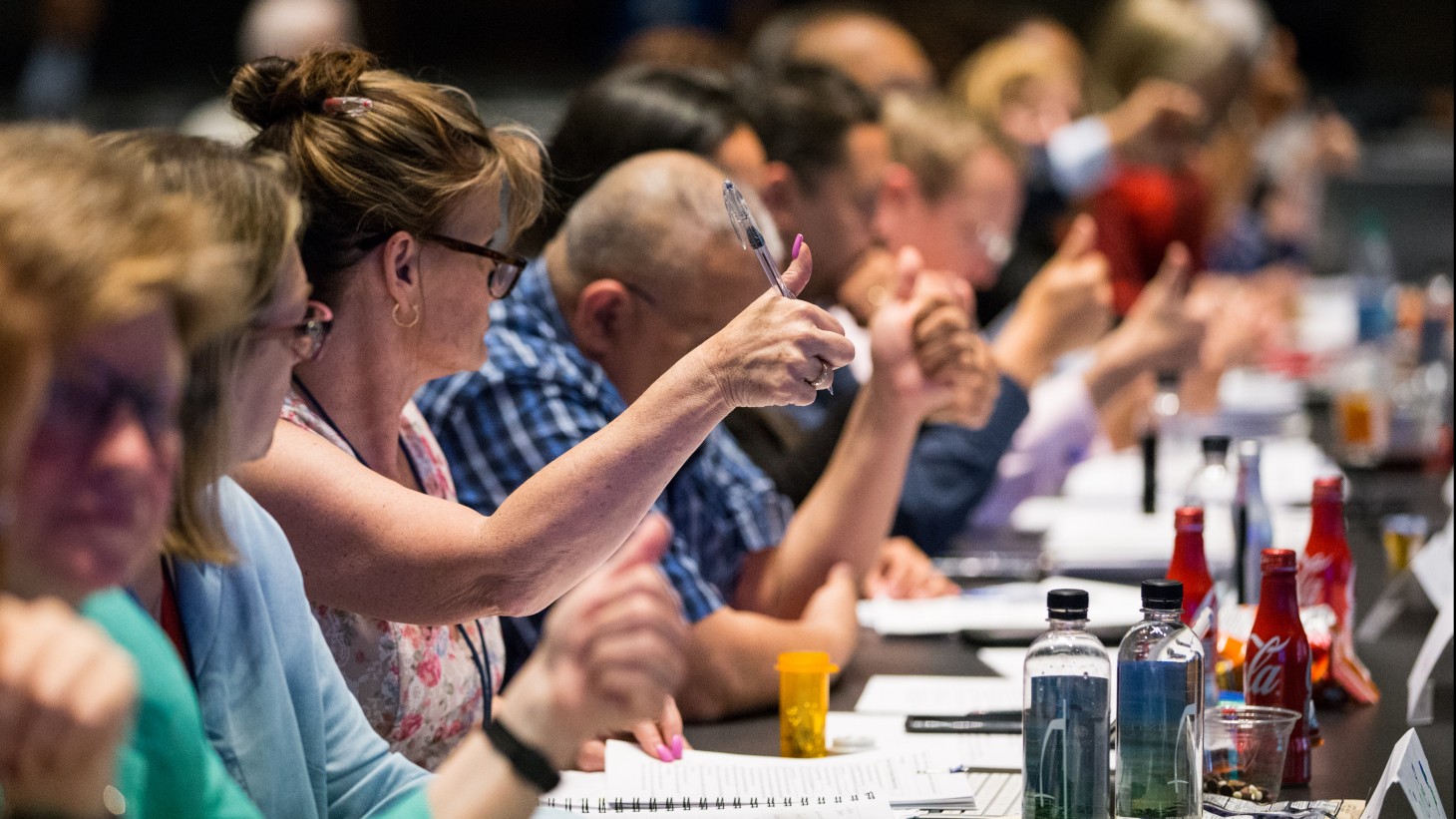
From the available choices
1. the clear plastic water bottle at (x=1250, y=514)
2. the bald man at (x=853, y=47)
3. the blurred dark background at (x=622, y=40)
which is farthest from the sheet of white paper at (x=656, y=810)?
the blurred dark background at (x=622, y=40)

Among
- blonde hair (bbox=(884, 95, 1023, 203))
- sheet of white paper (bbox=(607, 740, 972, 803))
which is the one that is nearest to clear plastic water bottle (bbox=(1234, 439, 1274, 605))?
sheet of white paper (bbox=(607, 740, 972, 803))

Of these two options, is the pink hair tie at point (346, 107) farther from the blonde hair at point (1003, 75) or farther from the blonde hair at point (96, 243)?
the blonde hair at point (1003, 75)

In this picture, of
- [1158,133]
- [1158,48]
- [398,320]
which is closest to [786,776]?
[398,320]

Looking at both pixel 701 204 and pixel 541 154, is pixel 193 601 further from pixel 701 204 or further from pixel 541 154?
pixel 701 204

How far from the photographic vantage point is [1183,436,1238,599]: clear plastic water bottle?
226cm

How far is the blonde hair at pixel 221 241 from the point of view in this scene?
122cm

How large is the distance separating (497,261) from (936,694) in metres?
0.74

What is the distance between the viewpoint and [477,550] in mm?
1685

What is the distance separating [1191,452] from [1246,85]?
3.67m

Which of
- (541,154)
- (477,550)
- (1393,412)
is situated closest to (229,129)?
(1393,412)

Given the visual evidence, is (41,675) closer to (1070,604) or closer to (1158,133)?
(1070,604)

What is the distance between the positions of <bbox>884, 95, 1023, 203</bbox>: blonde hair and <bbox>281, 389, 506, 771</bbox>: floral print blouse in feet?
7.71

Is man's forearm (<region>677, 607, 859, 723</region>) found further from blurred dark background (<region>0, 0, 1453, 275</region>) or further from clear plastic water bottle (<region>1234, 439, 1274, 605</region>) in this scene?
blurred dark background (<region>0, 0, 1453, 275</region>)

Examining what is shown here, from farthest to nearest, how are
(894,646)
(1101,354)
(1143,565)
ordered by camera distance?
(1101,354), (1143,565), (894,646)
